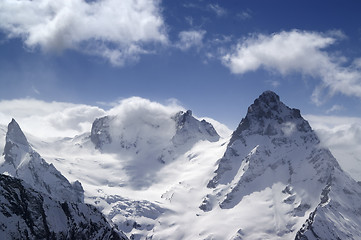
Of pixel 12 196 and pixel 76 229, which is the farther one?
pixel 76 229

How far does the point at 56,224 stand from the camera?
10594cm

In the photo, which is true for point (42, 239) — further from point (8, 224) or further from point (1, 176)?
point (1, 176)

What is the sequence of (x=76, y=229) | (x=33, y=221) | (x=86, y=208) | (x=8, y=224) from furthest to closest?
(x=86, y=208) → (x=76, y=229) → (x=33, y=221) → (x=8, y=224)

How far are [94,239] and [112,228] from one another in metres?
9.99

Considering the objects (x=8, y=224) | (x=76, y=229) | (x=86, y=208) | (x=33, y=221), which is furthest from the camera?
(x=86, y=208)

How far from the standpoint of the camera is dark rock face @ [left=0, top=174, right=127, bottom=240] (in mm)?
96000

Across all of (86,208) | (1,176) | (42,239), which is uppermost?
(1,176)

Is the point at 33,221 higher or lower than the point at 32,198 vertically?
lower

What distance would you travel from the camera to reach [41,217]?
10388 cm

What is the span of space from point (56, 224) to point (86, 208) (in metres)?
16.3

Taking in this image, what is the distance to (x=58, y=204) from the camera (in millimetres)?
112875

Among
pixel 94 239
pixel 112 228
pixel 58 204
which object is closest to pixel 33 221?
pixel 58 204

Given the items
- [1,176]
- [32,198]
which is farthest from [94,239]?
[1,176]

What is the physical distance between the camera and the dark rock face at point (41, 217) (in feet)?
315
